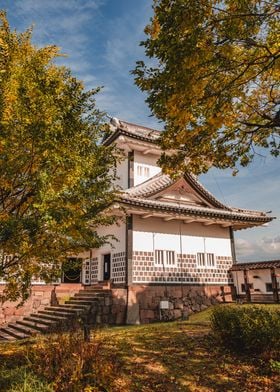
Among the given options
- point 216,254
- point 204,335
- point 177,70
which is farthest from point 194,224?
point 177,70

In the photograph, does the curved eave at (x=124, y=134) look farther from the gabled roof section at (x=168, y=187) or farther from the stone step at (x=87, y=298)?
the stone step at (x=87, y=298)

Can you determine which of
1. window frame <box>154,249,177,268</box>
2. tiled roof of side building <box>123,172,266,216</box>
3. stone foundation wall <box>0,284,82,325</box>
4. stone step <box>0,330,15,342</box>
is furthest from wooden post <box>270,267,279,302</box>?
stone step <box>0,330,15,342</box>

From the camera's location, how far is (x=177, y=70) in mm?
5449

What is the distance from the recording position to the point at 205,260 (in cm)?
1947

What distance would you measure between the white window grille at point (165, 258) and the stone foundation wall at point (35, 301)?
4771mm

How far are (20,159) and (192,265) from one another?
1536 cm

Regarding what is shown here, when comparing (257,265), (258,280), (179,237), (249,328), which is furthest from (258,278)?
(249,328)

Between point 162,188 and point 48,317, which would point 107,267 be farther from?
point 162,188

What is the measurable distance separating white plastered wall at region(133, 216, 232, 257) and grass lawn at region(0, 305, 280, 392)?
347 inches

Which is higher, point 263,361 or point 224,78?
point 224,78

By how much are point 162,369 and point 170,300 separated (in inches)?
426

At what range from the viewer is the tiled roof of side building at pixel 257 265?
53.4 feet

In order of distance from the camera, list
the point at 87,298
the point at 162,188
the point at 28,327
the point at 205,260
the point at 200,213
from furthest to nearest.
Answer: the point at 205,260
the point at 162,188
the point at 200,213
the point at 87,298
the point at 28,327

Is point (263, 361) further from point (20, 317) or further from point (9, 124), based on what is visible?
point (20, 317)
